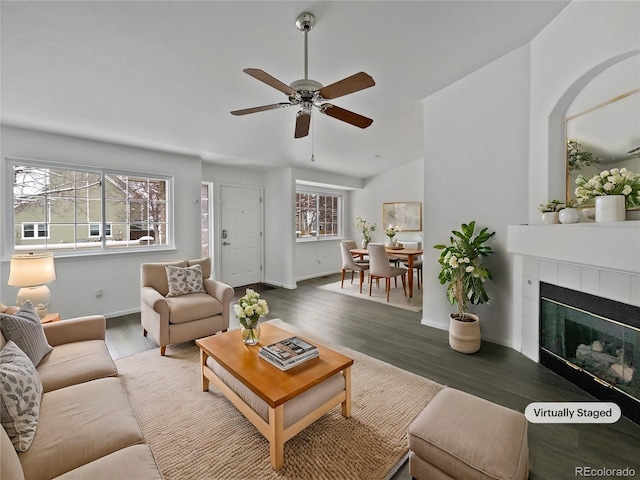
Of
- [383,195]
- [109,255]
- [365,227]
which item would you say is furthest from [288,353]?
[383,195]

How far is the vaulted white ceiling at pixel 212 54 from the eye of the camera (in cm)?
207

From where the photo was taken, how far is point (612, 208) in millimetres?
1836

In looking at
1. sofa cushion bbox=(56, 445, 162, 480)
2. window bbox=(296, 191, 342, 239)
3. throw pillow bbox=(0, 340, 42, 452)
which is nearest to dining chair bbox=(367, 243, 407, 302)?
window bbox=(296, 191, 342, 239)

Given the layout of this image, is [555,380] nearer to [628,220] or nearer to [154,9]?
[628,220]

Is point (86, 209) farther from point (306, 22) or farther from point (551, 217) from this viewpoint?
point (551, 217)

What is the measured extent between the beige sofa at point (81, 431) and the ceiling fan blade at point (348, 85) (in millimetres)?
2147

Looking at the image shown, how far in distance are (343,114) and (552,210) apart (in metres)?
1.83

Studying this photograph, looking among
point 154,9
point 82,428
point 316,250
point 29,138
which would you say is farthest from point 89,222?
point 316,250

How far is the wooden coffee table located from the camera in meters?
1.54

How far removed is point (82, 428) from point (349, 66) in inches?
124

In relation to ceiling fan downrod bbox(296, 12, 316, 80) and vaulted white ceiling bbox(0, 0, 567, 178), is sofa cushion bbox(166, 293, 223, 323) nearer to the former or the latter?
vaulted white ceiling bbox(0, 0, 567, 178)

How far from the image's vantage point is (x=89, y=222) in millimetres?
3947

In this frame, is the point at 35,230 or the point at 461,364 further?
the point at 35,230

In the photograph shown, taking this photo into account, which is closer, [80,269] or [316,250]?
[80,269]
